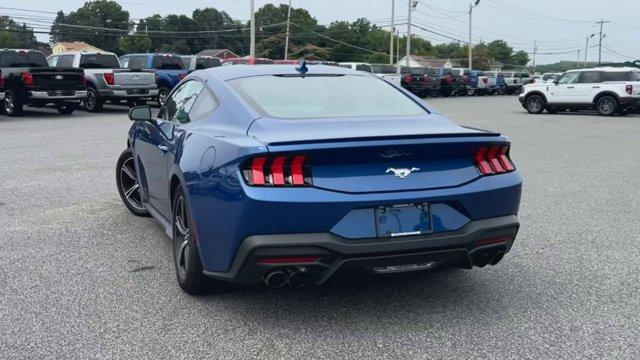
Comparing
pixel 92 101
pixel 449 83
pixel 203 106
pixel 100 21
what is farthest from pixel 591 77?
pixel 100 21

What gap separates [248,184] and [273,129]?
0.45m

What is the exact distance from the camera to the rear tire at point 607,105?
987 inches

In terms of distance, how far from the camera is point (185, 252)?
4.54m

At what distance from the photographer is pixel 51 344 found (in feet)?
12.1

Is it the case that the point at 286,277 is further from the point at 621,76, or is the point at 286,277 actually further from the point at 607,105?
the point at 607,105

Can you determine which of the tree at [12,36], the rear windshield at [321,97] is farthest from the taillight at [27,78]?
the tree at [12,36]

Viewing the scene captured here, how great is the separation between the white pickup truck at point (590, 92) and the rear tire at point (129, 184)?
21679 millimetres

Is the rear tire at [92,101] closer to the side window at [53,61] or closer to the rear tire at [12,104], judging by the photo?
the side window at [53,61]

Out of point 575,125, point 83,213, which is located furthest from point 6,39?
point 83,213

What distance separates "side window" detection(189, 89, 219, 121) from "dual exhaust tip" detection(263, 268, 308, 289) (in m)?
1.42

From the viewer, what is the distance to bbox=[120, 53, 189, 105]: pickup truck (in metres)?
23.3

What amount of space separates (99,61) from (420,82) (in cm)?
1870

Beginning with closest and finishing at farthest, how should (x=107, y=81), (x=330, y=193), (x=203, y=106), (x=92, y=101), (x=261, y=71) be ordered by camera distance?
(x=330, y=193) → (x=203, y=106) → (x=261, y=71) → (x=107, y=81) → (x=92, y=101)

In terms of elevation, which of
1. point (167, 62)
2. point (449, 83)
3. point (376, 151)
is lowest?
point (376, 151)
